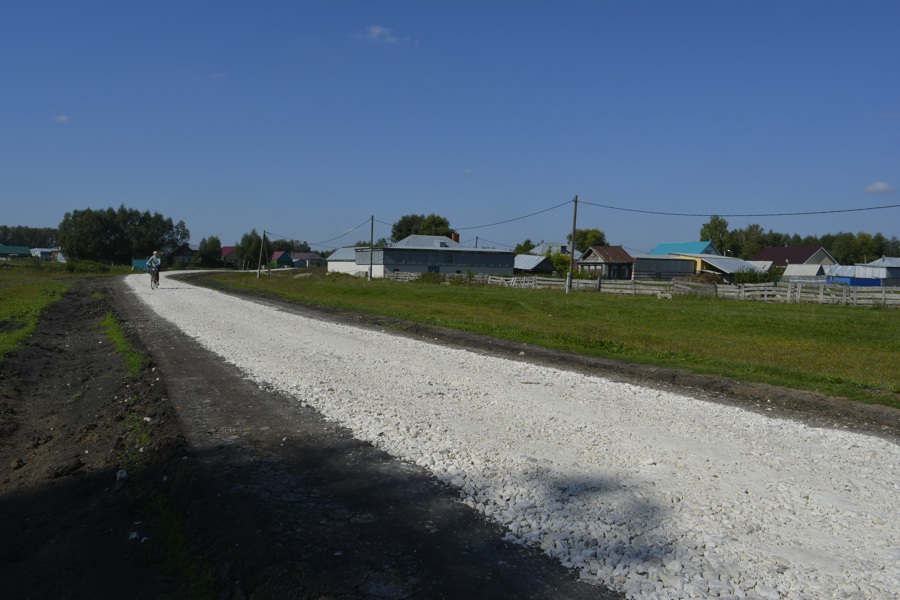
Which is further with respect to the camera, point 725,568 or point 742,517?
point 742,517

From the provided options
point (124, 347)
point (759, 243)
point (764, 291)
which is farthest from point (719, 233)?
point (124, 347)

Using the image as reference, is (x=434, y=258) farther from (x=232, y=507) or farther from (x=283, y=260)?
(x=232, y=507)

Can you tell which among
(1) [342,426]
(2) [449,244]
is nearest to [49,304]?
(1) [342,426]

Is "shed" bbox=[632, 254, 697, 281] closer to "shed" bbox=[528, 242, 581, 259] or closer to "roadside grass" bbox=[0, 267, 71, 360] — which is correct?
"shed" bbox=[528, 242, 581, 259]

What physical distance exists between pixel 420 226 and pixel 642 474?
13030 cm

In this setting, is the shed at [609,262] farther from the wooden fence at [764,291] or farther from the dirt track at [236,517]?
the dirt track at [236,517]

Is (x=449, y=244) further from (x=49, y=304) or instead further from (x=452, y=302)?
(x=49, y=304)

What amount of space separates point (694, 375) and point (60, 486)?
1012 cm

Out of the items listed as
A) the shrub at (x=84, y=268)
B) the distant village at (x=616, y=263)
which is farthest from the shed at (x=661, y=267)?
the shrub at (x=84, y=268)

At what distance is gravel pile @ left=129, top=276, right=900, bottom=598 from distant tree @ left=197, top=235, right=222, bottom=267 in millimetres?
128980

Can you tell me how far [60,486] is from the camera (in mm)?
6590

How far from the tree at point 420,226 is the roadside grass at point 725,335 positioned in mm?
91654

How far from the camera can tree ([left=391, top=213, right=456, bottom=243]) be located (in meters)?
131

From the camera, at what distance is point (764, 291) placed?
1610 inches
